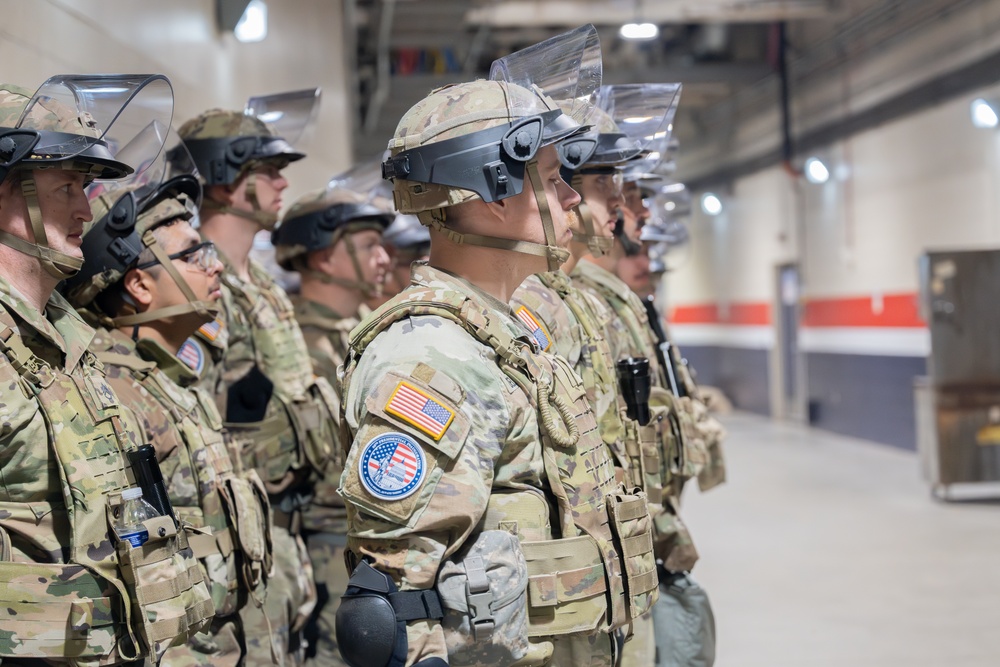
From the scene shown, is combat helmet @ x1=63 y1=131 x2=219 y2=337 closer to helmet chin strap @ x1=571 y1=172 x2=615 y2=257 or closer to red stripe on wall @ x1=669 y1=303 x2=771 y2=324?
helmet chin strap @ x1=571 y1=172 x2=615 y2=257

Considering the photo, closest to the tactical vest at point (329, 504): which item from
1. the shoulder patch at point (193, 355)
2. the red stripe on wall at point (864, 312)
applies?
the shoulder patch at point (193, 355)

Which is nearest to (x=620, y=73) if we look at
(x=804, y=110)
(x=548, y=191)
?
(x=804, y=110)

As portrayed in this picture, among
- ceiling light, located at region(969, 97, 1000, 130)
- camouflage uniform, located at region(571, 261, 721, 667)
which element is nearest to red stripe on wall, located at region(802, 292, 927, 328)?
ceiling light, located at region(969, 97, 1000, 130)

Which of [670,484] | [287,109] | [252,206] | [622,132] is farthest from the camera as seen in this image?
[287,109]

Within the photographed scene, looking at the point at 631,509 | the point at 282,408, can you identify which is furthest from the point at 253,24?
the point at 631,509

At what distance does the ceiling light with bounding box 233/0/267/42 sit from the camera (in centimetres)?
593

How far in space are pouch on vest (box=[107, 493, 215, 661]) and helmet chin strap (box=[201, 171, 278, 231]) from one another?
1.82 m

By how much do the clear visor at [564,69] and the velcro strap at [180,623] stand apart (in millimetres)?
1289

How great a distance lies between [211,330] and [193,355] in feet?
0.37

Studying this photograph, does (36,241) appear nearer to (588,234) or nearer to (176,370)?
(176,370)

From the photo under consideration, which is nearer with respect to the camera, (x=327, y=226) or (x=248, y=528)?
(x=248, y=528)

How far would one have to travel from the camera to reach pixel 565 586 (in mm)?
1800

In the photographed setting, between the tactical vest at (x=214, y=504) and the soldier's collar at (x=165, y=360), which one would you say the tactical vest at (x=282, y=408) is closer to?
the soldier's collar at (x=165, y=360)

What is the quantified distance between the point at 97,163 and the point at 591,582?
1212 millimetres
